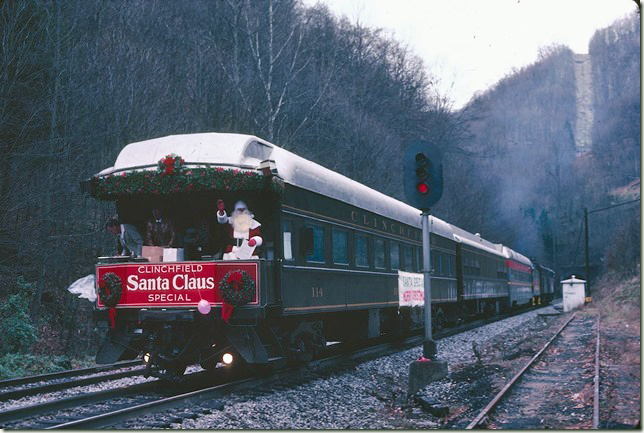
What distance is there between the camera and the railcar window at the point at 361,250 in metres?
14.1

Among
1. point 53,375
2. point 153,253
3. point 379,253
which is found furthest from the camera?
point 379,253

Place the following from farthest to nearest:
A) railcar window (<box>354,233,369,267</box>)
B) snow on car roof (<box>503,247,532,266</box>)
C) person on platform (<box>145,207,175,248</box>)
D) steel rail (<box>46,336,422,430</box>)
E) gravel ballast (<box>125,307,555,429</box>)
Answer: snow on car roof (<box>503,247,532,266</box>)
railcar window (<box>354,233,369,267</box>)
person on platform (<box>145,207,175,248</box>)
gravel ballast (<box>125,307,555,429</box>)
steel rail (<box>46,336,422,430</box>)

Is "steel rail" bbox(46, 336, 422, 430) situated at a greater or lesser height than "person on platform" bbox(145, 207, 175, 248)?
lesser

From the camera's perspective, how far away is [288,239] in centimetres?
1089

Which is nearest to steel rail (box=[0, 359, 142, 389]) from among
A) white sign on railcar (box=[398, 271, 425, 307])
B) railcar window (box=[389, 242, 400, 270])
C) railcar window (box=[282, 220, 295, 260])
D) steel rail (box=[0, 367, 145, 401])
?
steel rail (box=[0, 367, 145, 401])

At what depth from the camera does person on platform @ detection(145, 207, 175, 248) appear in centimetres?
1049

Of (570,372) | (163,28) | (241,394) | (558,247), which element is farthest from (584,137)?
(241,394)

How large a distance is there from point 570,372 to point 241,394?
260 inches

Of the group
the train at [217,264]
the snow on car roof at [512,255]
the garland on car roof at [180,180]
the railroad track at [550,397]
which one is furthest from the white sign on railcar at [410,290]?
the snow on car roof at [512,255]

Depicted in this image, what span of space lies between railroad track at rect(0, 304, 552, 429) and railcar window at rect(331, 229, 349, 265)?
1.84 meters

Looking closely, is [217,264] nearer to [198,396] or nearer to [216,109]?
[198,396]

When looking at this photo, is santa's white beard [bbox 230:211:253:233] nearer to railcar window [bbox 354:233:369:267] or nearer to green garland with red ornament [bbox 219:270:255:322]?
green garland with red ornament [bbox 219:270:255:322]

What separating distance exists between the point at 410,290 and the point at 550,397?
307 inches

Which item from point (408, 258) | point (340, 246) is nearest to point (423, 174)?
point (340, 246)
